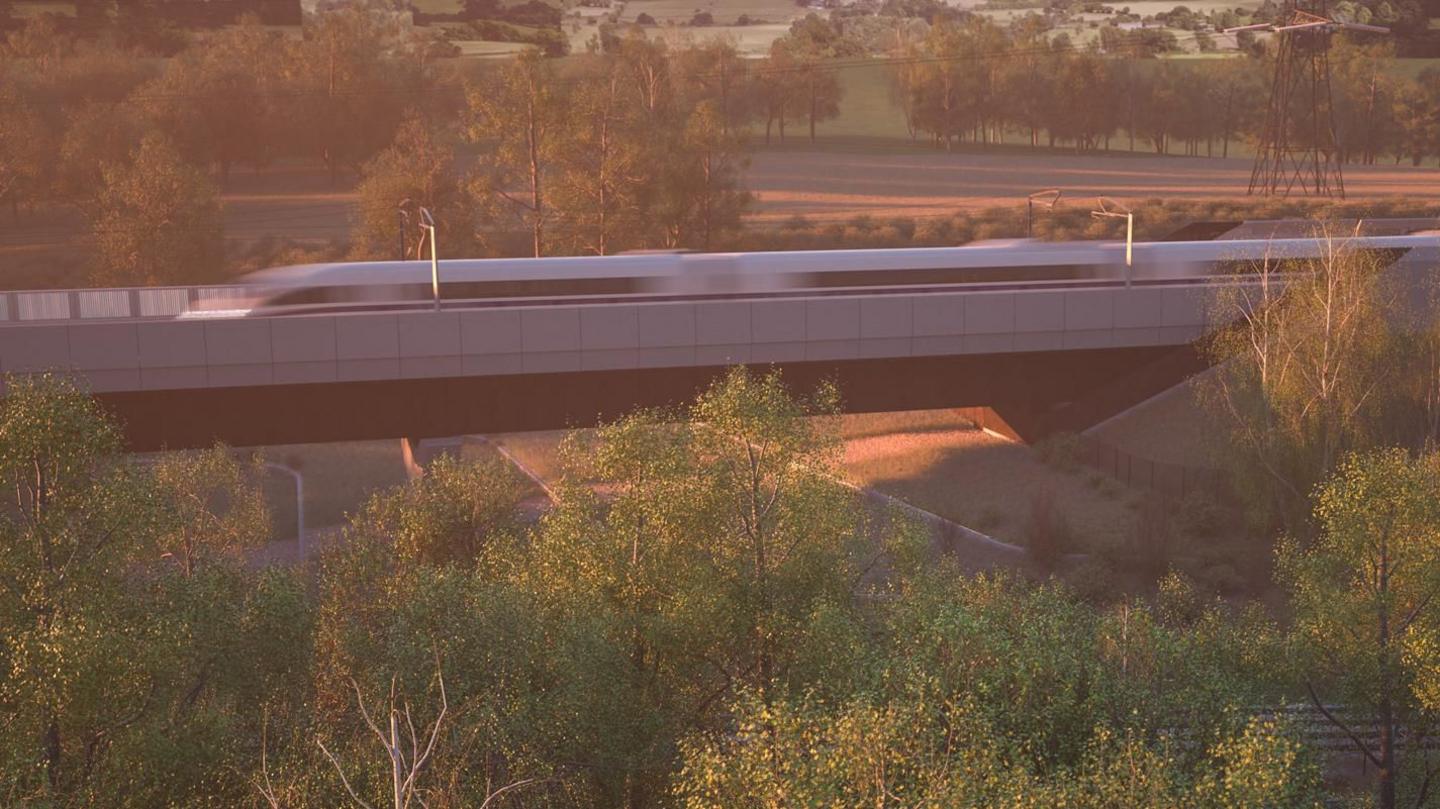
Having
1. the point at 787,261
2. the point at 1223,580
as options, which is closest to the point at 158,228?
the point at 787,261

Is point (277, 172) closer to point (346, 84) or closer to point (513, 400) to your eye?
point (346, 84)

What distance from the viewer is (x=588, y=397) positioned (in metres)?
42.9

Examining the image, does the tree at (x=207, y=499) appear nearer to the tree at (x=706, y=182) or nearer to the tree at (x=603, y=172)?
the tree at (x=603, y=172)

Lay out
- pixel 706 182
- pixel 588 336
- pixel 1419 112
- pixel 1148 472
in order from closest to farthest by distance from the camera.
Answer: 1. pixel 588 336
2. pixel 1148 472
3. pixel 706 182
4. pixel 1419 112

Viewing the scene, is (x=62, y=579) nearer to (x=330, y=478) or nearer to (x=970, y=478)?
(x=970, y=478)

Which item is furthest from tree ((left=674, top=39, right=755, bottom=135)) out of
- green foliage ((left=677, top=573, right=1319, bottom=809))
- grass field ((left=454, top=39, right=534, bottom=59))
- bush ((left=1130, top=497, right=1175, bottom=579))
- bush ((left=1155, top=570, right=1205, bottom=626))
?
green foliage ((left=677, top=573, right=1319, bottom=809))

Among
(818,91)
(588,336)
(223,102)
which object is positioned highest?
(818,91)

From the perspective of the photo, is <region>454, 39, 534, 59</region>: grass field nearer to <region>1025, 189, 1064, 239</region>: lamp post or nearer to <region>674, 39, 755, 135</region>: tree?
<region>674, 39, 755, 135</region>: tree

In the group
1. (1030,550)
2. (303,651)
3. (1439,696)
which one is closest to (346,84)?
(1030,550)

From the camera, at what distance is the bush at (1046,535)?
127 ft

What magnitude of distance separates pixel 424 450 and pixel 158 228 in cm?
2635

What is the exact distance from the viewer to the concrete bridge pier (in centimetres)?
4534

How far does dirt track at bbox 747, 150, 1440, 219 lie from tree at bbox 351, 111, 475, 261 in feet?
74.5

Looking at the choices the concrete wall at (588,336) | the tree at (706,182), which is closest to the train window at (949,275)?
the concrete wall at (588,336)
